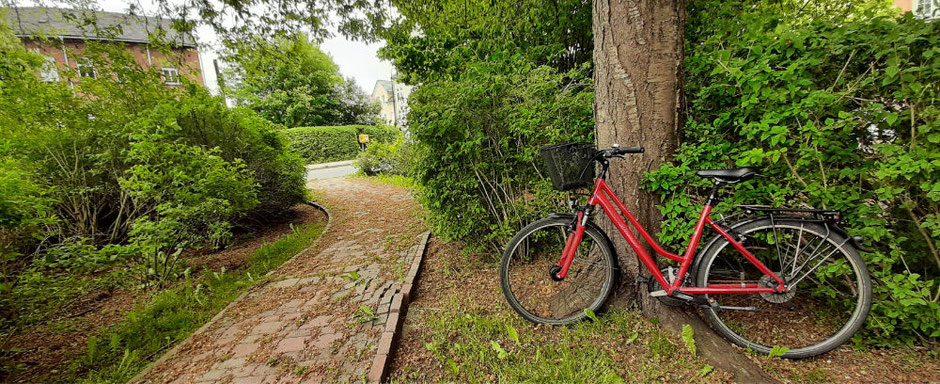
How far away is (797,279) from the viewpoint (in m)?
1.82

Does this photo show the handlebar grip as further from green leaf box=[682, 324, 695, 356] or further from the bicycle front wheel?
green leaf box=[682, 324, 695, 356]

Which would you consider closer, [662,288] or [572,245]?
[662,288]

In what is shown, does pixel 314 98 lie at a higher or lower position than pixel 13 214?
higher

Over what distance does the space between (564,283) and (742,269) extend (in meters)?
1.17

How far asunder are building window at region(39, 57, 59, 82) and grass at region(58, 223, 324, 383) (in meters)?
2.95

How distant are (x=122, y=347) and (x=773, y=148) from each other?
4649 millimetres

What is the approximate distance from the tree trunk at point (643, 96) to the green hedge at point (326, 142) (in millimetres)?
17599

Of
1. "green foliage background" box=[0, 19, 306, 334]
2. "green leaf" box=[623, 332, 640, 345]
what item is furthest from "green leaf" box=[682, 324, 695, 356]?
"green foliage background" box=[0, 19, 306, 334]

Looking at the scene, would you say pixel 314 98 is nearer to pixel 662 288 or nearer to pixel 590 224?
pixel 590 224

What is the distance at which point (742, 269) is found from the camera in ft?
6.91

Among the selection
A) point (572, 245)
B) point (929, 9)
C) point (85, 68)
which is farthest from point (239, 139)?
point (929, 9)

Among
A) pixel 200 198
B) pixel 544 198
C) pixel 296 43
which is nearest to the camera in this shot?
pixel 544 198

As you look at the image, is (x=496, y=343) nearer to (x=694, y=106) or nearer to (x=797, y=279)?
(x=797, y=279)

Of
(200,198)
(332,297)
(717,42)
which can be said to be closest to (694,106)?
(717,42)
